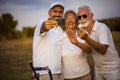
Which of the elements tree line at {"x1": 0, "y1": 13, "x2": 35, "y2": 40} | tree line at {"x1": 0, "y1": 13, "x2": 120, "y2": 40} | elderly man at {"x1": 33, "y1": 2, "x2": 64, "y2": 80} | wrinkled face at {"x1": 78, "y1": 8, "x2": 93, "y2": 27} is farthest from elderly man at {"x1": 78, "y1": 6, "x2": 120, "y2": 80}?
tree line at {"x1": 0, "y1": 13, "x2": 35, "y2": 40}

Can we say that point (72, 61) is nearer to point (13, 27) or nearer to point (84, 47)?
point (84, 47)

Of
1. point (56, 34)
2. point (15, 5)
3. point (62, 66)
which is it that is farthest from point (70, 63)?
point (15, 5)

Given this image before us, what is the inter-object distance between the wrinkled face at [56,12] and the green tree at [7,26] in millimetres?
939

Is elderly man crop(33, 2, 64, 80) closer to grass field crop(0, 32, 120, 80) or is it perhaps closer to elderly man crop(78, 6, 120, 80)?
elderly man crop(78, 6, 120, 80)

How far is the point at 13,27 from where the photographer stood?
322 cm

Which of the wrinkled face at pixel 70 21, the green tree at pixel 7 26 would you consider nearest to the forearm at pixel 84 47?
the wrinkled face at pixel 70 21

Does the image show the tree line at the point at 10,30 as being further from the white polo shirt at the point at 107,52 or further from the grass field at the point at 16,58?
the white polo shirt at the point at 107,52

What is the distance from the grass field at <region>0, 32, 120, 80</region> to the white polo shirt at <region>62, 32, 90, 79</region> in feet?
2.88

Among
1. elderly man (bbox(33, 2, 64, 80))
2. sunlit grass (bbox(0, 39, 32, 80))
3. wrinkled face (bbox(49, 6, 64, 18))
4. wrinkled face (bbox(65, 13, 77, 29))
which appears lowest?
sunlit grass (bbox(0, 39, 32, 80))

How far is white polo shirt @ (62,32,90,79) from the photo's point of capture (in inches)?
92.4

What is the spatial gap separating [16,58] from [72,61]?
1.09 m

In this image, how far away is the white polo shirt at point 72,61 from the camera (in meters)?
2.35

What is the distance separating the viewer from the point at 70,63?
2.35m

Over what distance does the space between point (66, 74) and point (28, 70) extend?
0.88 m
